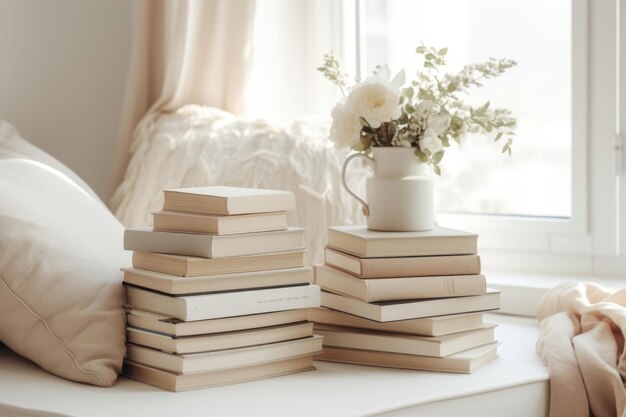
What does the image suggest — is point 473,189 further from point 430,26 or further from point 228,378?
point 228,378

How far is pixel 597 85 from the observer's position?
6.81ft

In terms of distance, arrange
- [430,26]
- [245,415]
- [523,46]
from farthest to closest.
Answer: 1. [430,26]
2. [523,46]
3. [245,415]

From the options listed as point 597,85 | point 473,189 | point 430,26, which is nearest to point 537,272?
point 473,189

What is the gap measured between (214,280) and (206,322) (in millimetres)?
66

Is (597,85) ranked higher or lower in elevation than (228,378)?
higher

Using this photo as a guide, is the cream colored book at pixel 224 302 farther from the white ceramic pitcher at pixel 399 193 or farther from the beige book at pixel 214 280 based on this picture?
the white ceramic pitcher at pixel 399 193

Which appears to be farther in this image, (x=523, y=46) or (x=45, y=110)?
(x=45, y=110)

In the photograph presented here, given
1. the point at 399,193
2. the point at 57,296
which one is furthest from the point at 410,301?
the point at 57,296

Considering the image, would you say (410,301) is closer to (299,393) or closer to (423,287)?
(423,287)

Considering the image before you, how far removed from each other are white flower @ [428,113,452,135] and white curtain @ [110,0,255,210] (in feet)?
3.20

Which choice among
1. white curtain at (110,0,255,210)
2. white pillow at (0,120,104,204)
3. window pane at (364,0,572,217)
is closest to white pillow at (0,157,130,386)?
white pillow at (0,120,104,204)

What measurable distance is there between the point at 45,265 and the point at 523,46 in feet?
4.42

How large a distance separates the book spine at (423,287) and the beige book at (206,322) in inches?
5.2

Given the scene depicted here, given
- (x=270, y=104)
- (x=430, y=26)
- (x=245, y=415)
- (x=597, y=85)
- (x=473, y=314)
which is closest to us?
(x=245, y=415)
